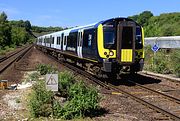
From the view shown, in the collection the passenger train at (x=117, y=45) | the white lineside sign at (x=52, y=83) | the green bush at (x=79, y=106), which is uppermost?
the passenger train at (x=117, y=45)

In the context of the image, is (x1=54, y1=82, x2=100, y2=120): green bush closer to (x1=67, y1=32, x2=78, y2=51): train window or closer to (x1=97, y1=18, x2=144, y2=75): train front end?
(x1=97, y1=18, x2=144, y2=75): train front end

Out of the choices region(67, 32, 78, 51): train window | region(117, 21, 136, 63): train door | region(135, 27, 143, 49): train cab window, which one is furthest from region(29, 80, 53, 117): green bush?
region(67, 32, 78, 51): train window

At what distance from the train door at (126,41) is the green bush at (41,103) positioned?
783 cm

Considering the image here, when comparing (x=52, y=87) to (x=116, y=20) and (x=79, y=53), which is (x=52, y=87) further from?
(x=79, y=53)

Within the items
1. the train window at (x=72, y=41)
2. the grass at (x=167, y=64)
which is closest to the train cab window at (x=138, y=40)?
the grass at (x=167, y=64)

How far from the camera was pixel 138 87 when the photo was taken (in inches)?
726

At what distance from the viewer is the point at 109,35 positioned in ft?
63.5

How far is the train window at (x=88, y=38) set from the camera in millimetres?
20595

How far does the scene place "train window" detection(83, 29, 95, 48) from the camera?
67.6ft

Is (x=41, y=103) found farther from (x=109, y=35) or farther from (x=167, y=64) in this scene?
(x=167, y=64)

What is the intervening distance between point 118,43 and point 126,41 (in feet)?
1.40

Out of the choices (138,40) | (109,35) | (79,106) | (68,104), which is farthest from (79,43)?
(79,106)

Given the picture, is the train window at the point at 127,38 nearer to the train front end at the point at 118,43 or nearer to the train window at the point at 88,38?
the train front end at the point at 118,43

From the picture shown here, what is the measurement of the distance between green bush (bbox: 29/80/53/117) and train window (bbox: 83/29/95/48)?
8.95 metres
